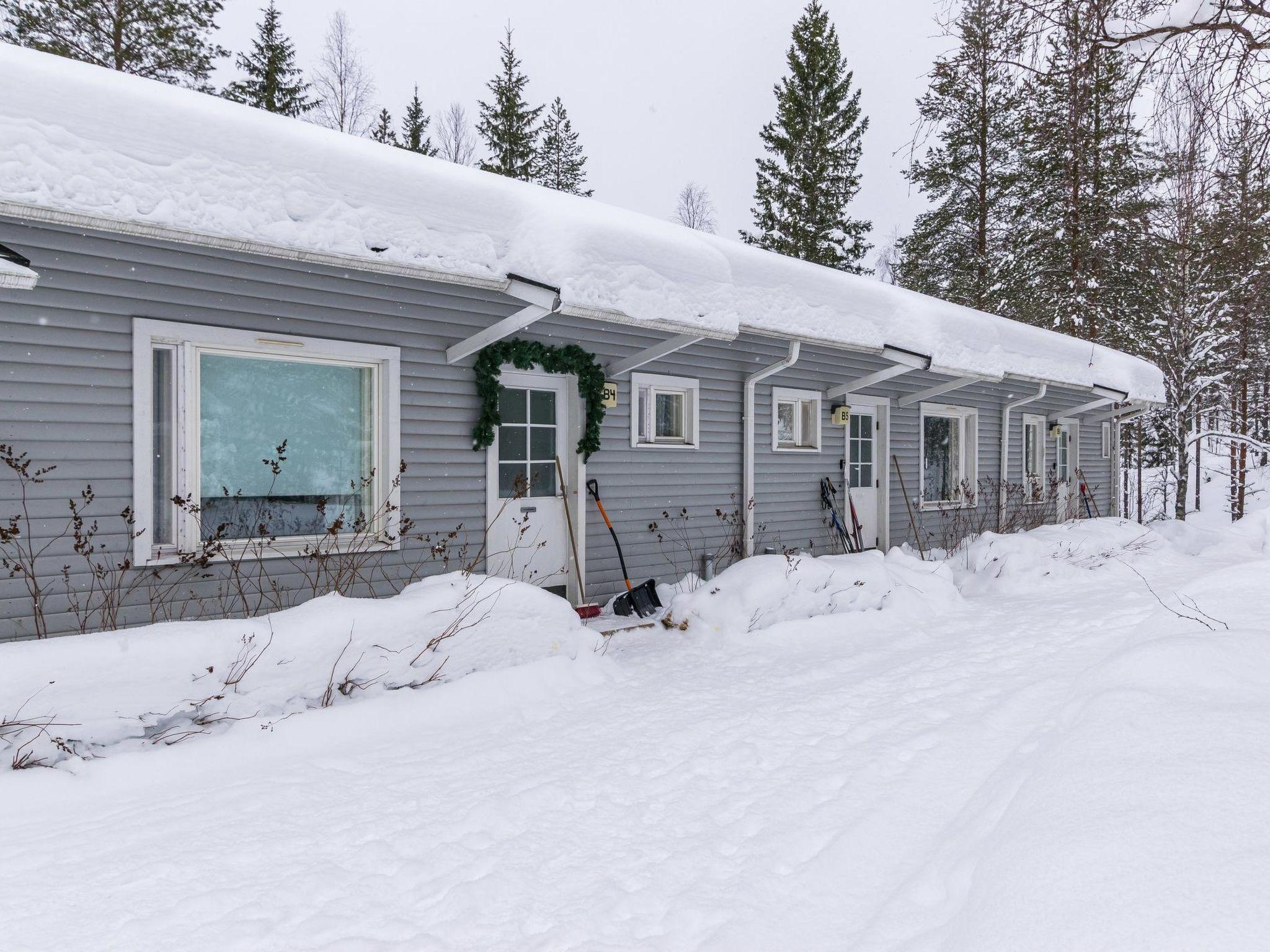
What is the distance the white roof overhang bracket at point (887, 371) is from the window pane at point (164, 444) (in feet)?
Result: 20.8

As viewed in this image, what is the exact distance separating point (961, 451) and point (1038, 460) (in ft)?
8.12

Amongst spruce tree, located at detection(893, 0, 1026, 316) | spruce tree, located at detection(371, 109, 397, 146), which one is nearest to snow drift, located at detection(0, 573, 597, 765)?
spruce tree, located at detection(893, 0, 1026, 316)

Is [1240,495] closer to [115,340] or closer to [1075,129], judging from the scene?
[1075,129]

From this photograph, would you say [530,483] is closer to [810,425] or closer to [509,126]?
[810,425]

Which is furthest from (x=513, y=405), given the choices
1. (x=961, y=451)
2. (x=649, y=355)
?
(x=961, y=451)

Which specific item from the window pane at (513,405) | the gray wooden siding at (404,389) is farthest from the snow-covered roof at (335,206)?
the window pane at (513,405)

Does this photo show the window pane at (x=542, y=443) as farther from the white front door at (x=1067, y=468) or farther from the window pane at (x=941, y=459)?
the white front door at (x=1067, y=468)

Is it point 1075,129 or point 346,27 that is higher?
point 346,27

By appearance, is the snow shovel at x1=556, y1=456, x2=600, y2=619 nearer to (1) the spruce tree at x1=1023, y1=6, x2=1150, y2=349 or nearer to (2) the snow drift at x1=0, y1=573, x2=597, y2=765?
(2) the snow drift at x1=0, y1=573, x2=597, y2=765

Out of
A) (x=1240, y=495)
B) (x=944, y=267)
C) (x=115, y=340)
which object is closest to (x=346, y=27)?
(x=944, y=267)

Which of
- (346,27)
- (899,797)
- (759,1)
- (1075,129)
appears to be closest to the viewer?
(899,797)

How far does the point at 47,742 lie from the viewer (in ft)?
11.1

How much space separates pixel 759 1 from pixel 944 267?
8.66m

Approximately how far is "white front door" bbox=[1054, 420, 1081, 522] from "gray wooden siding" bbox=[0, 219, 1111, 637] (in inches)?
220
